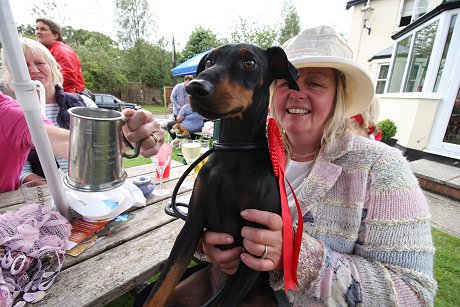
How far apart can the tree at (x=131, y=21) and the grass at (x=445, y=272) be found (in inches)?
1169

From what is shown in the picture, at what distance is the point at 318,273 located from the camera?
3.03 ft

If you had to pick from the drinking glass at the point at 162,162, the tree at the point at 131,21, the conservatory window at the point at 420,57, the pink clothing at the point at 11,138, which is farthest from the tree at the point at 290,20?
the pink clothing at the point at 11,138

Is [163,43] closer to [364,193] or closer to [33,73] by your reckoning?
[33,73]

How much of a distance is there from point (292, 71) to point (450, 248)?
3224 millimetres

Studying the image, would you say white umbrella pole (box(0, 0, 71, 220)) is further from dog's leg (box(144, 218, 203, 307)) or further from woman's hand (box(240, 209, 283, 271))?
woman's hand (box(240, 209, 283, 271))

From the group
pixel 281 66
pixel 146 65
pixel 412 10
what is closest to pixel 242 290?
pixel 281 66

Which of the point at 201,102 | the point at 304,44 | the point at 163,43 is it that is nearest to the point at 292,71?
the point at 201,102

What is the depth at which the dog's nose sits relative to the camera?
69 centimetres

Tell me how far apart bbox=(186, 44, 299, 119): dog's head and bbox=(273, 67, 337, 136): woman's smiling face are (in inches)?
12.3

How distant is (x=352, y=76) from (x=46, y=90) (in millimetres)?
2761

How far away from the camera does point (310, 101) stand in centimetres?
124

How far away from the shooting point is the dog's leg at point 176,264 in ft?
2.90

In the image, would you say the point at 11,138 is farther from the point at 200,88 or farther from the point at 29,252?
the point at 200,88

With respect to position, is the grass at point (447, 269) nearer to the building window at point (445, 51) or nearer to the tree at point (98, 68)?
the building window at point (445, 51)
